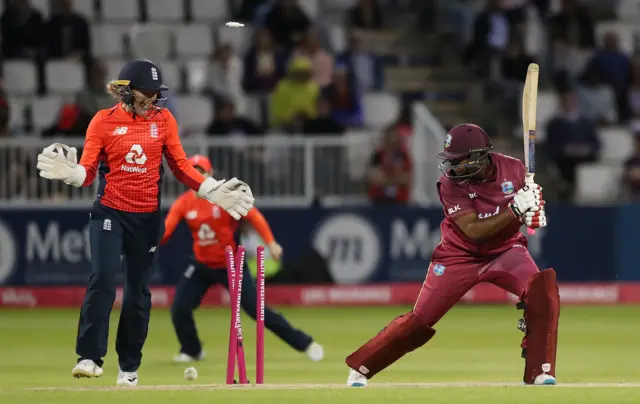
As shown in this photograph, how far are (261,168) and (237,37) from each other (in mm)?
2943

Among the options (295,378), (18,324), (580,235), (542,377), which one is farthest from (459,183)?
(580,235)

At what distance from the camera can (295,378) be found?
1120 cm

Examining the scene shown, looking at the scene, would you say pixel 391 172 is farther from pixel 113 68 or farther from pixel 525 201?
pixel 525 201

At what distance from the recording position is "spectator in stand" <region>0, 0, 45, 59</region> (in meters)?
19.3

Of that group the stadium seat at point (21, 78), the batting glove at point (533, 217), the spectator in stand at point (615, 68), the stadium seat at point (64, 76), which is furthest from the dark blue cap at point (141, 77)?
the spectator in stand at point (615, 68)

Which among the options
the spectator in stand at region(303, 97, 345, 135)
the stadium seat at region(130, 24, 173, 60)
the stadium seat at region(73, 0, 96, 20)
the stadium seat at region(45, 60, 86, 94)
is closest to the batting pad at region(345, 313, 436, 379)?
the spectator in stand at region(303, 97, 345, 135)

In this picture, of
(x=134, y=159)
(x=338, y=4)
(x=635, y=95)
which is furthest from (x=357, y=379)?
(x=338, y=4)

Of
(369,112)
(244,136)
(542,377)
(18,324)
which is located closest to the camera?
(542,377)

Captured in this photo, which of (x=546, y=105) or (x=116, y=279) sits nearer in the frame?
(x=116, y=279)

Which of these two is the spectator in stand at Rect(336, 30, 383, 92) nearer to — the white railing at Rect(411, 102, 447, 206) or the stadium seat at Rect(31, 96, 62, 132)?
the white railing at Rect(411, 102, 447, 206)

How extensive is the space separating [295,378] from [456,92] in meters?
9.91

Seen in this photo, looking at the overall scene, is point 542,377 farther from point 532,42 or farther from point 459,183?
point 532,42

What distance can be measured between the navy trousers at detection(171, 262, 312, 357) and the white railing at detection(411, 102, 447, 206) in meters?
5.63

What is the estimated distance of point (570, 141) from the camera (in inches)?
746
